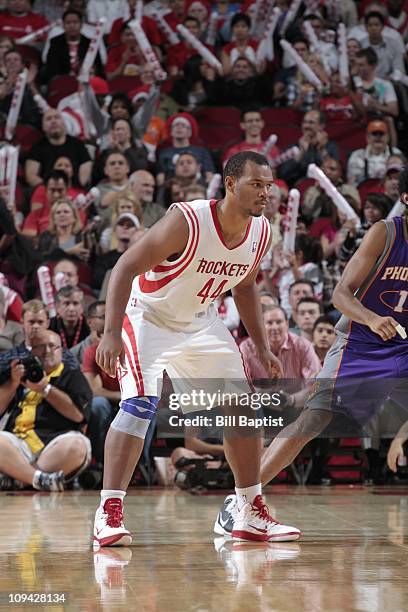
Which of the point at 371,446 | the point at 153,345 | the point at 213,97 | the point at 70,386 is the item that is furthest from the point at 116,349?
the point at 213,97

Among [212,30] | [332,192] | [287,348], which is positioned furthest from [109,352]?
[212,30]

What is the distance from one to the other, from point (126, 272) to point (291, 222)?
4.99 metres

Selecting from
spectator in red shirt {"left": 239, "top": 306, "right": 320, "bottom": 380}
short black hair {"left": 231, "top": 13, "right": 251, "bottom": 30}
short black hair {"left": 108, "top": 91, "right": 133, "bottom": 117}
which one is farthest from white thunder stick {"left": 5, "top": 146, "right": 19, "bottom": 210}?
short black hair {"left": 231, "top": 13, "right": 251, "bottom": 30}

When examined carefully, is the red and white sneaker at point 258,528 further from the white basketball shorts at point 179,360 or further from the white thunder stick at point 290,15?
the white thunder stick at point 290,15

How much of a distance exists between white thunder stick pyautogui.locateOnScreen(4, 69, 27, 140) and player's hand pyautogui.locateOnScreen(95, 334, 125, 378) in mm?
7111

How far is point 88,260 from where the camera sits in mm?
9547

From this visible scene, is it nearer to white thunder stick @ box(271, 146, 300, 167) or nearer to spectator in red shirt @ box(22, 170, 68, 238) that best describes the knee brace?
spectator in red shirt @ box(22, 170, 68, 238)

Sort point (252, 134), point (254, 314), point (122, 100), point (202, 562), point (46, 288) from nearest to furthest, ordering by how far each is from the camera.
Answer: point (202, 562) → point (254, 314) → point (46, 288) → point (252, 134) → point (122, 100)

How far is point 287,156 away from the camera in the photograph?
11.0 meters

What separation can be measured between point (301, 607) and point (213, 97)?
969 cm

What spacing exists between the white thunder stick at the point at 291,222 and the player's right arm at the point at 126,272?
4809 mm

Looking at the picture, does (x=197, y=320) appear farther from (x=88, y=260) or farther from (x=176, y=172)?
(x=176, y=172)

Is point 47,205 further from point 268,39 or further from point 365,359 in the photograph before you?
point 365,359

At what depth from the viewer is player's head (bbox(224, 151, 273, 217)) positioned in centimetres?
446
